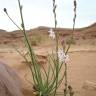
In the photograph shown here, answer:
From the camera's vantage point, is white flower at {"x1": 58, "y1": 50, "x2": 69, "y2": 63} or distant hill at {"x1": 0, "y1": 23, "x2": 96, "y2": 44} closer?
white flower at {"x1": 58, "y1": 50, "x2": 69, "y2": 63}

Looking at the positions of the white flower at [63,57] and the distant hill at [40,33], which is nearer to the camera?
the white flower at [63,57]

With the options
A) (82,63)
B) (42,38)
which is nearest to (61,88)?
(82,63)

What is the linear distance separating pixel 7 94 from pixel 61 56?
29.5 inches

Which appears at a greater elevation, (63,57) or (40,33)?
(63,57)

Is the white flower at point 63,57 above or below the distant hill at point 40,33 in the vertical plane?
above

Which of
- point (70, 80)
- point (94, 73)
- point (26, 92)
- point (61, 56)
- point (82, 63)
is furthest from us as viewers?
point (82, 63)

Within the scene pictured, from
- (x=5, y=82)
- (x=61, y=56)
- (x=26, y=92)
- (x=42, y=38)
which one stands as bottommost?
(x=42, y=38)

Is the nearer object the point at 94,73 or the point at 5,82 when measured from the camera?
the point at 5,82

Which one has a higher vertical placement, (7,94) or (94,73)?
(7,94)

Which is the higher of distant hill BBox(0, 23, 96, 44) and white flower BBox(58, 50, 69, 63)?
white flower BBox(58, 50, 69, 63)

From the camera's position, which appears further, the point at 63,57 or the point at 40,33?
the point at 40,33

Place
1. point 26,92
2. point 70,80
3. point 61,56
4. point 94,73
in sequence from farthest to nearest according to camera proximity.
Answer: point 94,73
point 70,80
point 26,92
point 61,56

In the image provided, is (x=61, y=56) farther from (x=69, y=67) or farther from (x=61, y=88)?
(x=69, y=67)

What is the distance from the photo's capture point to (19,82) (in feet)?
17.2
